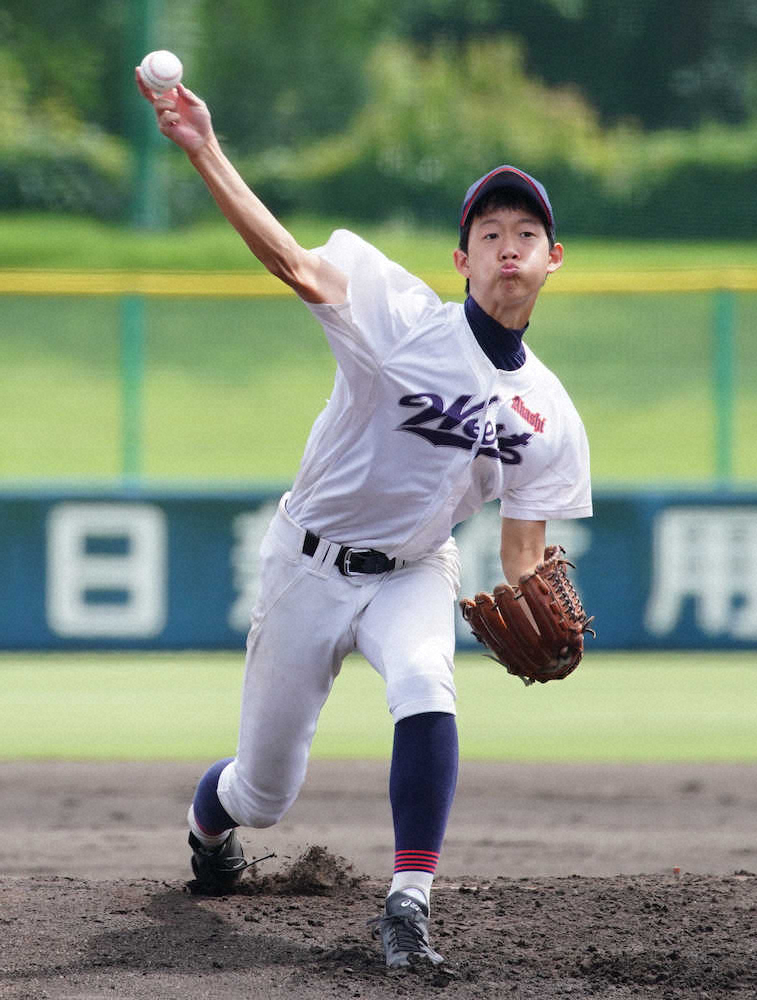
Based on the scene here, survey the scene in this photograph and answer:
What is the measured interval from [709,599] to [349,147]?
14.1 metres

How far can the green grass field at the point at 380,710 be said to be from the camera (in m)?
6.99

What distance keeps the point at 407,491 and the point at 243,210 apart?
81 cm

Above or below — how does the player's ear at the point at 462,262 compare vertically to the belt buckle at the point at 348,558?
above

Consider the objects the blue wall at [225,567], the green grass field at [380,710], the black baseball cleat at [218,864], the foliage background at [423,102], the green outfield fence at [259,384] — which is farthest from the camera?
the foliage background at [423,102]

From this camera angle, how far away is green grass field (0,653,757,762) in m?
6.99

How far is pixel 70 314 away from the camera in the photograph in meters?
16.4

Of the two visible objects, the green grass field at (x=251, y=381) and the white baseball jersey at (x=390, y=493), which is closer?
the white baseball jersey at (x=390, y=493)

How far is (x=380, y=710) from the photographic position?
25.6ft

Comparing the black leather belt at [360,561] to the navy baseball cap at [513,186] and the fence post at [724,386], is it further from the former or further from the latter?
the fence post at [724,386]

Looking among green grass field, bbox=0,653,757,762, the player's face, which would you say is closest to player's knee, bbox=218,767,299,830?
the player's face

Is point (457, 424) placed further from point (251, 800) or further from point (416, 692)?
point (251, 800)

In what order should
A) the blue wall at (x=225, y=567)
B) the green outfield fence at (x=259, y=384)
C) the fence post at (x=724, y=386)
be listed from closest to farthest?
the blue wall at (x=225, y=567), the fence post at (x=724, y=386), the green outfield fence at (x=259, y=384)

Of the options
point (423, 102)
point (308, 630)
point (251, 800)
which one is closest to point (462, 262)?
point (308, 630)

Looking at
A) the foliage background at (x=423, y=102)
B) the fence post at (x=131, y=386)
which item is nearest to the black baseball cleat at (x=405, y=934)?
the fence post at (x=131, y=386)
